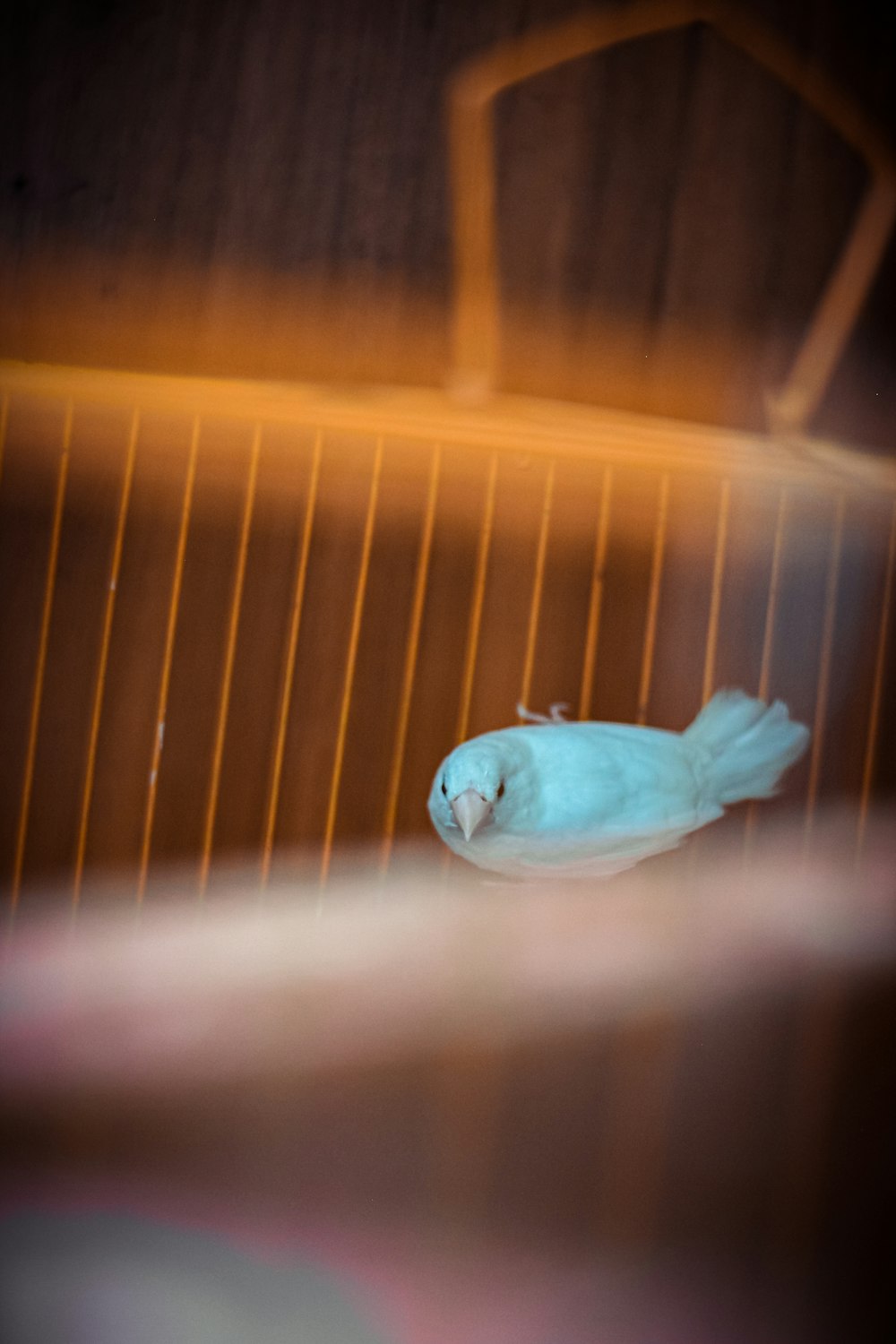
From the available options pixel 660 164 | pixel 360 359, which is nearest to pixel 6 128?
pixel 360 359

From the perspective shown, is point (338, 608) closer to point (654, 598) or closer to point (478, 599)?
point (478, 599)

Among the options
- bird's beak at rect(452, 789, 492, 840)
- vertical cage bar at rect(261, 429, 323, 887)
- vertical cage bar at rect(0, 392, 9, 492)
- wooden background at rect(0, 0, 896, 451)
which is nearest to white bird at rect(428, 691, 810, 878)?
bird's beak at rect(452, 789, 492, 840)

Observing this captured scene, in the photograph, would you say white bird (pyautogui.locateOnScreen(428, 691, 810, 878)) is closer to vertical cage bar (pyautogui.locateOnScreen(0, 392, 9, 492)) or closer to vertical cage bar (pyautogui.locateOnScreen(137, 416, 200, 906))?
vertical cage bar (pyautogui.locateOnScreen(137, 416, 200, 906))

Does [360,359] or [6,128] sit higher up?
[6,128]

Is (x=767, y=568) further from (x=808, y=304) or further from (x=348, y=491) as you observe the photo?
(x=348, y=491)

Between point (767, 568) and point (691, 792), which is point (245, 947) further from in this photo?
point (767, 568)

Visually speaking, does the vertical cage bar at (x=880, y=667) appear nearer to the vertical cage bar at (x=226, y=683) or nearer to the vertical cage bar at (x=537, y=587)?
the vertical cage bar at (x=537, y=587)

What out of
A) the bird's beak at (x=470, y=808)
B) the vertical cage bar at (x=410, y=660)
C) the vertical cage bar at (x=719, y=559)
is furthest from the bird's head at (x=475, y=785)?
the vertical cage bar at (x=719, y=559)

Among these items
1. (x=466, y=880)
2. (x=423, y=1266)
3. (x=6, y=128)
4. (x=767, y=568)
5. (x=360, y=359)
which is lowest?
(x=423, y=1266)
